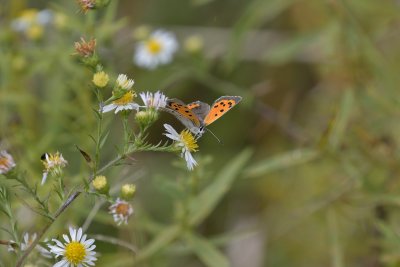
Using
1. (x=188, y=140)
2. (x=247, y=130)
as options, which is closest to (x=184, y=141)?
(x=188, y=140)

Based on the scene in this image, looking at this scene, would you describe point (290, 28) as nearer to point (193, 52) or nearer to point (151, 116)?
point (193, 52)

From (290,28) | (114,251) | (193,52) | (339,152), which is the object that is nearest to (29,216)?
(114,251)

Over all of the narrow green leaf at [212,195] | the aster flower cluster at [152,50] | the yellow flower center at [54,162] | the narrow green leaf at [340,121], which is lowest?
the yellow flower center at [54,162]

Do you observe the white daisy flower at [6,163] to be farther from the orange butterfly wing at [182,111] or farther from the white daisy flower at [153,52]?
the white daisy flower at [153,52]

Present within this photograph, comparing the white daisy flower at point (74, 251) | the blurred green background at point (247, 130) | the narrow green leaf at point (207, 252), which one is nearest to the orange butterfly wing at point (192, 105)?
the white daisy flower at point (74, 251)

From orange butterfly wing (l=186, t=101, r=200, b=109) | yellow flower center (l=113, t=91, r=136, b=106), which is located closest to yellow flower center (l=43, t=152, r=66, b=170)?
yellow flower center (l=113, t=91, r=136, b=106)

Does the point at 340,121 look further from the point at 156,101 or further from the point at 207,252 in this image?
the point at 156,101
